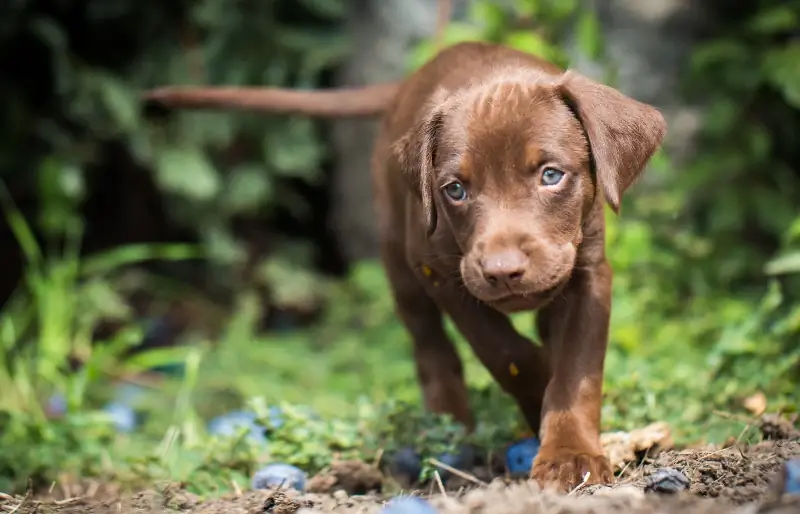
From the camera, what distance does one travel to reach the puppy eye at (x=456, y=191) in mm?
2852

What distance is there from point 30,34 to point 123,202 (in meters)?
1.35

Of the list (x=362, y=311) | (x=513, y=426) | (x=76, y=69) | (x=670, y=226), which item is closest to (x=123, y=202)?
(x=76, y=69)

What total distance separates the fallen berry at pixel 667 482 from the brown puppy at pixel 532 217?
234mm

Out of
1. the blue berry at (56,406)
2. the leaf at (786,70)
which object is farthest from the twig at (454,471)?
the leaf at (786,70)

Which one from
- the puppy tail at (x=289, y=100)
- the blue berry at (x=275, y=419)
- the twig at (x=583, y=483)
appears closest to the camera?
the twig at (x=583, y=483)

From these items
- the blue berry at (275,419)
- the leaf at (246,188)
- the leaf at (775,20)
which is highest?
the leaf at (775,20)

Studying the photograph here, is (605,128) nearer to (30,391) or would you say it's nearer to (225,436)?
(225,436)

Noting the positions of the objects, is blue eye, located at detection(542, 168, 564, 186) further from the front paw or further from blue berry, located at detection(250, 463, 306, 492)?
blue berry, located at detection(250, 463, 306, 492)

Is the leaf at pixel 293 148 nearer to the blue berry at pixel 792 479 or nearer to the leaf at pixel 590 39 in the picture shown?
the leaf at pixel 590 39

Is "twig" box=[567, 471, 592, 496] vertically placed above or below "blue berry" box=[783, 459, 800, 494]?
below

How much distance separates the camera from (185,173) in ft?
19.0

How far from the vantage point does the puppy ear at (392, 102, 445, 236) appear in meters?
2.91

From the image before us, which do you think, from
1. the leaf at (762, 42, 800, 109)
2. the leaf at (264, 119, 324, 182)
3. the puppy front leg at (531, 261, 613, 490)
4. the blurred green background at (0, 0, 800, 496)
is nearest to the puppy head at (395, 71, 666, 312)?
the puppy front leg at (531, 261, 613, 490)

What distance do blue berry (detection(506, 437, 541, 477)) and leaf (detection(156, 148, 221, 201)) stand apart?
328 cm
